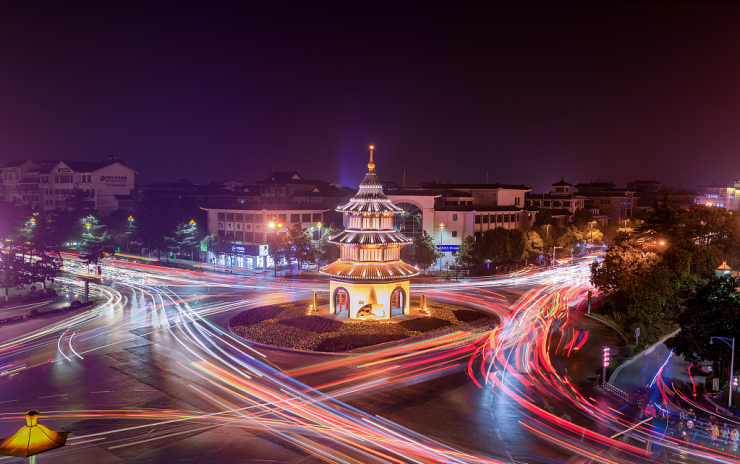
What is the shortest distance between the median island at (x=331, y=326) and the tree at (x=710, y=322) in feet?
44.9

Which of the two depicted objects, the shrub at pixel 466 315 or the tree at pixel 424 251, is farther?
the tree at pixel 424 251

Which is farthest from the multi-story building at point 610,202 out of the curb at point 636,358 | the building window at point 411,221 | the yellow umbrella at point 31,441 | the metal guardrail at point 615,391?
the yellow umbrella at point 31,441

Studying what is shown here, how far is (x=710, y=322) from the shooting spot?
76.4ft

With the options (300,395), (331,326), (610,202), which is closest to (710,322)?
(300,395)

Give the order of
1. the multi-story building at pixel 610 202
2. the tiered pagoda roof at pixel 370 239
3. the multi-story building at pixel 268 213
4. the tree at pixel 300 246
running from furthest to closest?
the multi-story building at pixel 610 202
the multi-story building at pixel 268 213
the tree at pixel 300 246
the tiered pagoda roof at pixel 370 239

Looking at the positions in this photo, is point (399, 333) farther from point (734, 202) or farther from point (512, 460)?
point (734, 202)

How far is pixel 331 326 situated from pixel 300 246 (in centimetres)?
3036

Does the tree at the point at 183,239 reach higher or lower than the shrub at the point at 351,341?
higher

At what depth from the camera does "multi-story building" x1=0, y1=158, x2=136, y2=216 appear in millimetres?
100375

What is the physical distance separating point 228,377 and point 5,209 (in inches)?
1524

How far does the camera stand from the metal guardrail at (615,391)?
74.7ft

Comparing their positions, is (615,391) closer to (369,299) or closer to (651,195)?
(369,299)

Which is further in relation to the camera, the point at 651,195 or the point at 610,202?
the point at 651,195

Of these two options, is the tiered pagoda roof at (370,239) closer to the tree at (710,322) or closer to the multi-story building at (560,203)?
the tree at (710,322)
